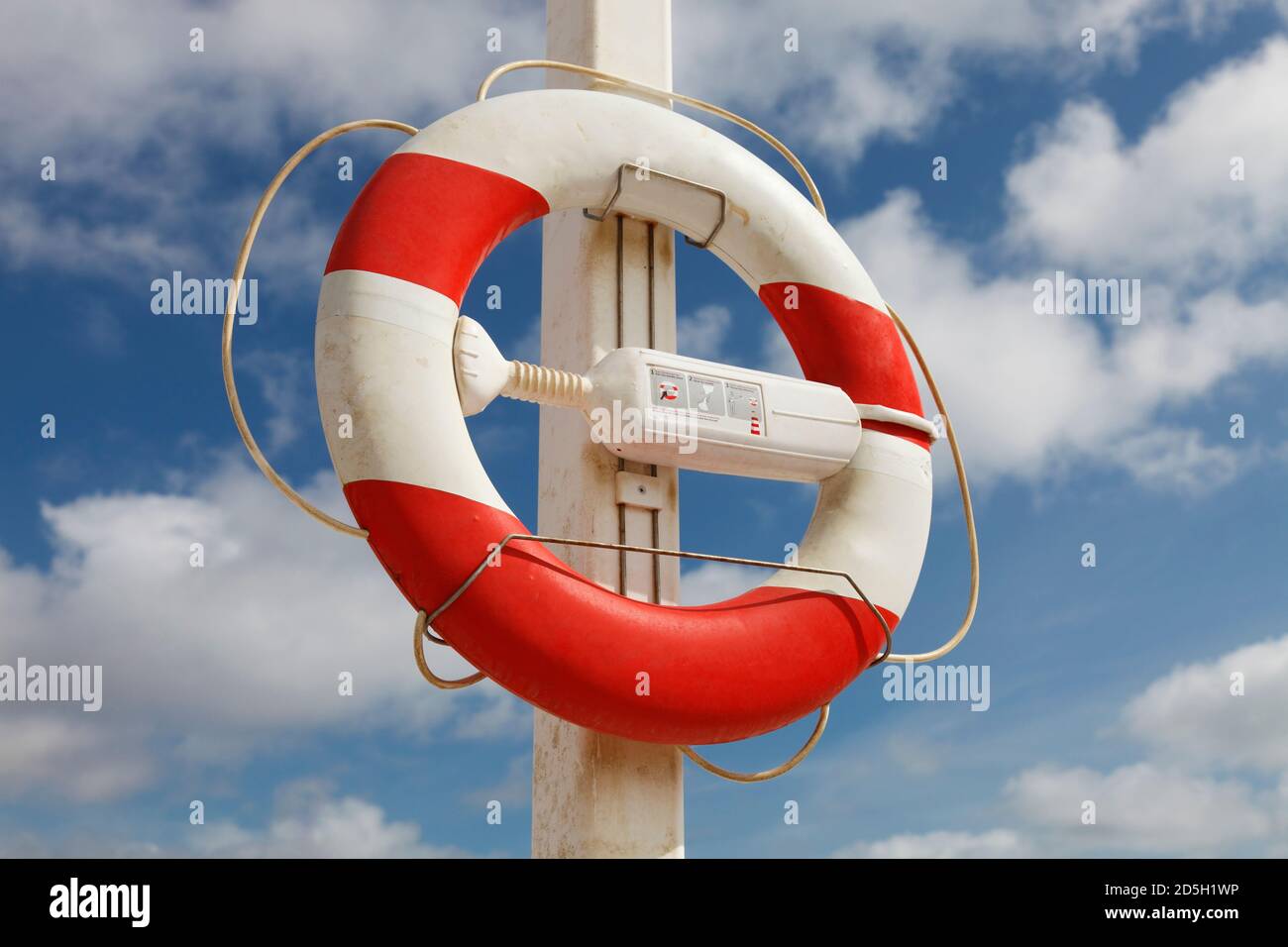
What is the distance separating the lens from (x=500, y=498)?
2146 millimetres

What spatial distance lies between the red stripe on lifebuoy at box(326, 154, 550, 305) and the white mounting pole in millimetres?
267

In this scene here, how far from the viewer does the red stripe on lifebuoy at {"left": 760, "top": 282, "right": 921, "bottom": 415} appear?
8.50 feet

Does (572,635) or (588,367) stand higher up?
(588,367)

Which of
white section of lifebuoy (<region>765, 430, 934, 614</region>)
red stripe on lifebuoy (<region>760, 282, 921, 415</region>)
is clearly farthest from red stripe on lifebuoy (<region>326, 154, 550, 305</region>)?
white section of lifebuoy (<region>765, 430, 934, 614</region>)

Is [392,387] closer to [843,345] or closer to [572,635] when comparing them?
[572,635]

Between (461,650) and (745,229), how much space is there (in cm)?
108

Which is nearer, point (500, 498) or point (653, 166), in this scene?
point (500, 498)

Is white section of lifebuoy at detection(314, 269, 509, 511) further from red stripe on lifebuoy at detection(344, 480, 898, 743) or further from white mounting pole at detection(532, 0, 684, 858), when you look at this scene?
white mounting pole at detection(532, 0, 684, 858)

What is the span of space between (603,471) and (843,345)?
1.90 ft

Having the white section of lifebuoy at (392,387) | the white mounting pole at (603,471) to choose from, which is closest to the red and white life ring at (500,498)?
the white section of lifebuoy at (392,387)

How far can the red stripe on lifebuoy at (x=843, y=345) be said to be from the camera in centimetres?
259

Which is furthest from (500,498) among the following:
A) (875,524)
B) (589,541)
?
(875,524)
